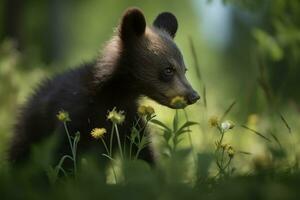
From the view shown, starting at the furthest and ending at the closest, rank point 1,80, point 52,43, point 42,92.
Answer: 1. point 52,43
2. point 1,80
3. point 42,92

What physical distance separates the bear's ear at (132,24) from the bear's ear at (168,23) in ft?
1.90

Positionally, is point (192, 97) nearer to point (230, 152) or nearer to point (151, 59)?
point (151, 59)

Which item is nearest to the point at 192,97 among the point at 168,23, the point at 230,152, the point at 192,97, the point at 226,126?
the point at 192,97

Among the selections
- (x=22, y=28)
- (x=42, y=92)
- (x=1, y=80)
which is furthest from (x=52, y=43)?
(x=42, y=92)

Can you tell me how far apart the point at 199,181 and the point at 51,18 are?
70.9ft

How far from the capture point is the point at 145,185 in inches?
101

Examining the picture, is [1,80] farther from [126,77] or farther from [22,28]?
A: [22,28]

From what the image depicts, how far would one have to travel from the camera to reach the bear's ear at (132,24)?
5996 millimetres

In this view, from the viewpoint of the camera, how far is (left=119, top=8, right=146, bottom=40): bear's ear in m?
6.00

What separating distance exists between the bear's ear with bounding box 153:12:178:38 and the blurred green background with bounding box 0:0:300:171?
0.27 metres

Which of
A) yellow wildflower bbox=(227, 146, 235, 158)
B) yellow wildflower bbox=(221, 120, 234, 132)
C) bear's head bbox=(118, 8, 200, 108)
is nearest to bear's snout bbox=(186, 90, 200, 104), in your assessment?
bear's head bbox=(118, 8, 200, 108)

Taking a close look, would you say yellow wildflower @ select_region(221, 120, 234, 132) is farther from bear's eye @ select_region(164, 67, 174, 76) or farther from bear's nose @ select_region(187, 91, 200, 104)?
bear's eye @ select_region(164, 67, 174, 76)

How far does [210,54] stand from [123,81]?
32530mm

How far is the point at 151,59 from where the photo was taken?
6195mm
